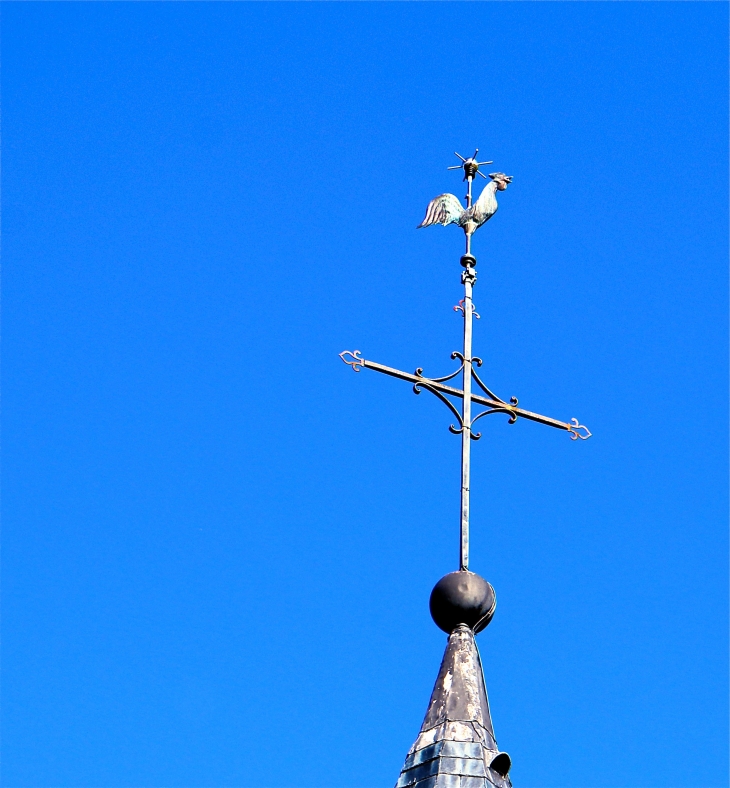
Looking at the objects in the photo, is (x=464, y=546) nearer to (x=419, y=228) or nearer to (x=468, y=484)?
(x=468, y=484)

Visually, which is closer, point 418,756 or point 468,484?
point 418,756

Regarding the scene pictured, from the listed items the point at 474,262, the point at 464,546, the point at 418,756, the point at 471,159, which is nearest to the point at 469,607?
the point at 464,546

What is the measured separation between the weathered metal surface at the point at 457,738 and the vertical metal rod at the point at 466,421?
67cm

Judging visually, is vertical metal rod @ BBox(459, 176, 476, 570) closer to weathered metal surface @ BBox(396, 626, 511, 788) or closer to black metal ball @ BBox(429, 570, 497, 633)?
black metal ball @ BBox(429, 570, 497, 633)

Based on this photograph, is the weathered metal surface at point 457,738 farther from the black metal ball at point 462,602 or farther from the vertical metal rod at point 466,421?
the vertical metal rod at point 466,421

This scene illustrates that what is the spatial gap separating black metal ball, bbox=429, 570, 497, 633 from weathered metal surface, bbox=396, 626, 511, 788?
195mm

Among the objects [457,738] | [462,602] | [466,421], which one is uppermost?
[466,421]

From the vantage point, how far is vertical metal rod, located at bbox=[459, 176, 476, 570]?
28.9 feet

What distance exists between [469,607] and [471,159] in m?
3.54

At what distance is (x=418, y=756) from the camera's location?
7.86 meters

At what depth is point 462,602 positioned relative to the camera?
28.0 ft

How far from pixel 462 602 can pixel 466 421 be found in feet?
4.14

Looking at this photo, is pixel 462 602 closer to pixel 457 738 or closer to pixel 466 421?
pixel 457 738

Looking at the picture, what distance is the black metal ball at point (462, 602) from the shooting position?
336 inches
